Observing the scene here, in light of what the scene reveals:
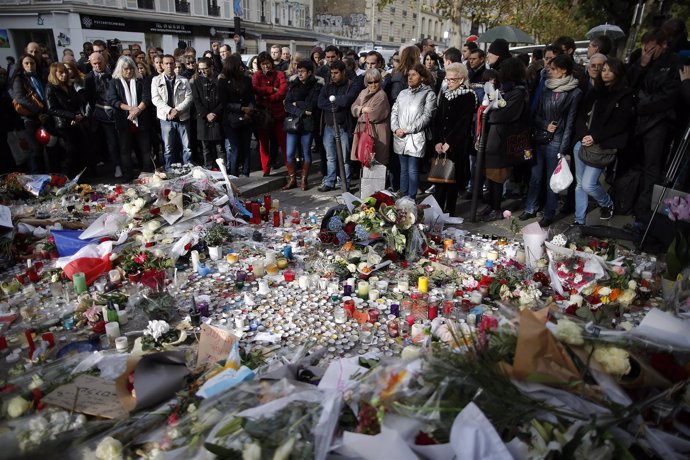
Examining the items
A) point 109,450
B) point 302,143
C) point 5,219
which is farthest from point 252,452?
point 302,143

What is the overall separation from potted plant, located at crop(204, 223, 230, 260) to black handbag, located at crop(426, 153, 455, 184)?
2478 mm

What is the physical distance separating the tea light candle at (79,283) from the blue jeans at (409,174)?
12.7ft

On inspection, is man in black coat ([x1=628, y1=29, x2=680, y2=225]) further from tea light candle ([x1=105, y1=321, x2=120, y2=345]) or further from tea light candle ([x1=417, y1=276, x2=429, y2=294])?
tea light candle ([x1=105, y1=321, x2=120, y2=345])

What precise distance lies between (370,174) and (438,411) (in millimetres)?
4692

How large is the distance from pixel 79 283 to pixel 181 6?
26.3 m

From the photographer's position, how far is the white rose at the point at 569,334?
1.96 meters

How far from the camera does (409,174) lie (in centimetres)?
623

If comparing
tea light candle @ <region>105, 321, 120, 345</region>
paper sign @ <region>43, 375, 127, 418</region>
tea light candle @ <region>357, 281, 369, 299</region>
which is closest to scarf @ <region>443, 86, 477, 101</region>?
tea light candle @ <region>357, 281, 369, 299</region>

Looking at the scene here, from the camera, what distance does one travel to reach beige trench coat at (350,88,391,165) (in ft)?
20.5

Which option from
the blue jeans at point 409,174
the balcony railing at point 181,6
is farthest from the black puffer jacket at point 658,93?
the balcony railing at point 181,6

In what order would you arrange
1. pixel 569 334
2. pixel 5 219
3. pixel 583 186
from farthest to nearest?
pixel 583 186 < pixel 5 219 < pixel 569 334

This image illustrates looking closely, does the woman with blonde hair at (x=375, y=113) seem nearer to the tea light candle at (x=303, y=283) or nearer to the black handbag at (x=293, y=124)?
the black handbag at (x=293, y=124)

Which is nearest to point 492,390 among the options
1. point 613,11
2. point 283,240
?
point 283,240

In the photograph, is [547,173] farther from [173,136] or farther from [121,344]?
[173,136]
